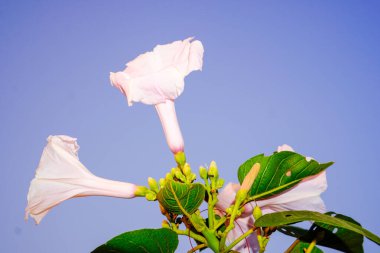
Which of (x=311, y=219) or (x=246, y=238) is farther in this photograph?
(x=246, y=238)

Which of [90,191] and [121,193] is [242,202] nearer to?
[121,193]

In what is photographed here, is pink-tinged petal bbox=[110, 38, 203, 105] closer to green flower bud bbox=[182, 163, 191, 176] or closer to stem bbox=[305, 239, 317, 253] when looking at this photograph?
green flower bud bbox=[182, 163, 191, 176]

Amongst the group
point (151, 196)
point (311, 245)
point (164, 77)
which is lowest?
point (311, 245)

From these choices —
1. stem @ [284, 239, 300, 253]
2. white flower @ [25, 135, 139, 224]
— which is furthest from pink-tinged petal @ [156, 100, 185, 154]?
stem @ [284, 239, 300, 253]

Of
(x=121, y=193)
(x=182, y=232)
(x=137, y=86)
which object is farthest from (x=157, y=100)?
(x=182, y=232)

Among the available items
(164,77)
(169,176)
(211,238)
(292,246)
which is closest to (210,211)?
(211,238)

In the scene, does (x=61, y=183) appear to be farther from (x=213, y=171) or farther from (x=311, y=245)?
(x=311, y=245)
